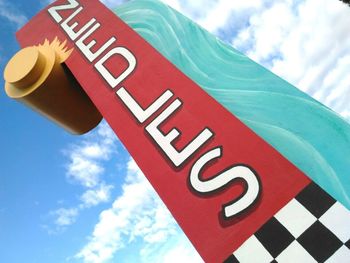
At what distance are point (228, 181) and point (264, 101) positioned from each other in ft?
3.15

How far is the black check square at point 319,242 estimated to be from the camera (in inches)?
78.7

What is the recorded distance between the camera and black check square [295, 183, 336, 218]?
2.15m

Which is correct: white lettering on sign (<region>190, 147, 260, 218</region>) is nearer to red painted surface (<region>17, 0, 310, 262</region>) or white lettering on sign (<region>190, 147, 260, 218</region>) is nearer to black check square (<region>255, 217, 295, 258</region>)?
red painted surface (<region>17, 0, 310, 262</region>)

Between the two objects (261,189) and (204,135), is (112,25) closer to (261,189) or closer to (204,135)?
(204,135)

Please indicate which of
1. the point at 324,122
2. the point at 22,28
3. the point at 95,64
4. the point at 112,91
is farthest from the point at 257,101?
the point at 22,28

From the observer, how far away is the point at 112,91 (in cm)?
362

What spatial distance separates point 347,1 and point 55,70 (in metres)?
3.39

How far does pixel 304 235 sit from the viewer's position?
210 cm

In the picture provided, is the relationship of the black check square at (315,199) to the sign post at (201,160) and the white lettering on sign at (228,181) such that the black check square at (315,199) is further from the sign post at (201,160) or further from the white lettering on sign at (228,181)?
the white lettering on sign at (228,181)

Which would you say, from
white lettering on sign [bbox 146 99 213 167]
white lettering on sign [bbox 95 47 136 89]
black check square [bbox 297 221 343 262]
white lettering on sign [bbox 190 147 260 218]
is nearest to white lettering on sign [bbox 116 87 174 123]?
white lettering on sign [bbox 146 99 213 167]

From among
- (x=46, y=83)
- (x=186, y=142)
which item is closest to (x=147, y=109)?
(x=186, y=142)

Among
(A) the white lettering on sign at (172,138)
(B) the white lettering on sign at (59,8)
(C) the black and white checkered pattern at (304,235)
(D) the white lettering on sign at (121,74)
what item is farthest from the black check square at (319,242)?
(B) the white lettering on sign at (59,8)

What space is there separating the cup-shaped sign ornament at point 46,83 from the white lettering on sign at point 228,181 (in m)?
2.35

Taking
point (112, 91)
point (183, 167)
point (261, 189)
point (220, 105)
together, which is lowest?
point (261, 189)
